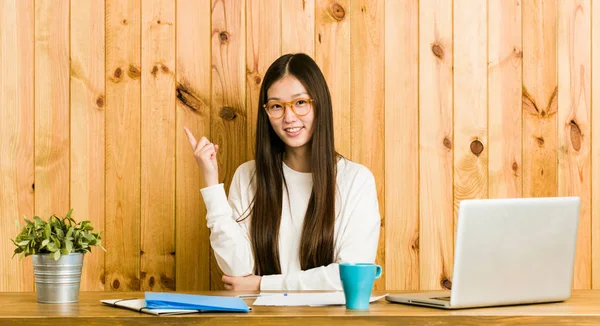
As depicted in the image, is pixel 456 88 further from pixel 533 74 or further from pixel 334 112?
pixel 334 112

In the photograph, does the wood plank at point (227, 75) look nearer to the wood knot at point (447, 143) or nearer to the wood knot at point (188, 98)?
the wood knot at point (188, 98)

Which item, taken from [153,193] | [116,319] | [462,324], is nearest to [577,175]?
[462,324]

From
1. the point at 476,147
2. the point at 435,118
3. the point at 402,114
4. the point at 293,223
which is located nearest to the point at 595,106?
the point at 476,147

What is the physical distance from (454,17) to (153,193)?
1.24 m

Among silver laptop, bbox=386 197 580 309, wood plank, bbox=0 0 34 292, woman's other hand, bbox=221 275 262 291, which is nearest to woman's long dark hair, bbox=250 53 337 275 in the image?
woman's other hand, bbox=221 275 262 291

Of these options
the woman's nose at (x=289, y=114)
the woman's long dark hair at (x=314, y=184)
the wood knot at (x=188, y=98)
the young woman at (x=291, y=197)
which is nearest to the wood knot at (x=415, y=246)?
the young woman at (x=291, y=197)

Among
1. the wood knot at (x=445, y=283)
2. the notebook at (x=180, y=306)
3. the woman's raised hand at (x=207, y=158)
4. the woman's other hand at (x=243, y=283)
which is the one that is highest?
the woman's raised hand at (x=207, y=158)

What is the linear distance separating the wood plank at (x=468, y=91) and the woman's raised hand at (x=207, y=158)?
2.81ft

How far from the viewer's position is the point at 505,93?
2523mm

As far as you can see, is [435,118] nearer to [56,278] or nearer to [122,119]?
[122,119]

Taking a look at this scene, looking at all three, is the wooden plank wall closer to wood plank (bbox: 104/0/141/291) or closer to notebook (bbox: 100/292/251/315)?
wood plank (bbox: 104/0/141/291)

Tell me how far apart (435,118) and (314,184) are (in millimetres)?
532

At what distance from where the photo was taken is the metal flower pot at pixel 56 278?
160 cm

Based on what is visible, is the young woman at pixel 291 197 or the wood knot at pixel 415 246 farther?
the wood knot at pixel 415 246
